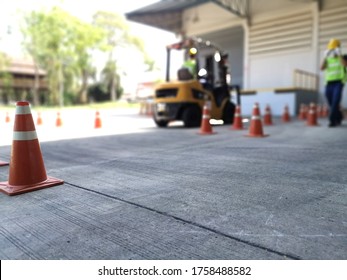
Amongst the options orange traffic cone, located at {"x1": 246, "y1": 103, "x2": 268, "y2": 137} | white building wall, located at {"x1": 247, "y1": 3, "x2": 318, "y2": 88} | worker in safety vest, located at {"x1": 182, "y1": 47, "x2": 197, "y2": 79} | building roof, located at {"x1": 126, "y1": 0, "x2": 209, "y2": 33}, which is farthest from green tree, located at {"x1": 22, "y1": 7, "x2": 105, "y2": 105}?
orange traffic cone, located at {"x1": 246, "y1": 103, "x2": 268, "y2": 137}

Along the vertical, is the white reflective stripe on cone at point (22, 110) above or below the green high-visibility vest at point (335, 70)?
below

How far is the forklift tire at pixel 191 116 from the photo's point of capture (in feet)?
30.4

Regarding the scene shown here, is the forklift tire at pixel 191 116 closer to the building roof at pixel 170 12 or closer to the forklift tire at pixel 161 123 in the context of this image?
the forklift tire at pixel 161 123

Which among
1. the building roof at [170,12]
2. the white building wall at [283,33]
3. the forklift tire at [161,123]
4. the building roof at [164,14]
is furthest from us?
the building roof at [164,14]

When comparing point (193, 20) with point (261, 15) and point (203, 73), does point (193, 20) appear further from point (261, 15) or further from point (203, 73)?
point (203, 73)

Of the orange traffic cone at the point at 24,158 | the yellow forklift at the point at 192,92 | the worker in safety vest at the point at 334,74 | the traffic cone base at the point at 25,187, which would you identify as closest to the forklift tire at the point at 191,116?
the yellow forklift at the point at 192,92

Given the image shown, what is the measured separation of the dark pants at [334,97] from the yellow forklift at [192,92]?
3015 mm

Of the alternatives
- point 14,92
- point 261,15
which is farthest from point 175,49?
point 14,92

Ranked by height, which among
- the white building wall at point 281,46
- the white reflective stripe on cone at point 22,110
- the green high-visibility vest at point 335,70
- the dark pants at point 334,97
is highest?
the white building wall at point 281,46

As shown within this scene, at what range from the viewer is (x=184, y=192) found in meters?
2.89

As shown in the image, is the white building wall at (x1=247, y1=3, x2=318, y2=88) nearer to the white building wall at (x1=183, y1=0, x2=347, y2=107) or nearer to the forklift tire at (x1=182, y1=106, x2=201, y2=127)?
the white building wall at (x1=183, y1=0, x2=347, y2=107)

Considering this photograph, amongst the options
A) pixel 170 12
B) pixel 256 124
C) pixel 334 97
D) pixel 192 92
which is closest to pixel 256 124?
pixel 256 124

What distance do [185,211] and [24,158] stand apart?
1.68m

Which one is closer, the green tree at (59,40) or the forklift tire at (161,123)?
the forklift tire at (161,123)
